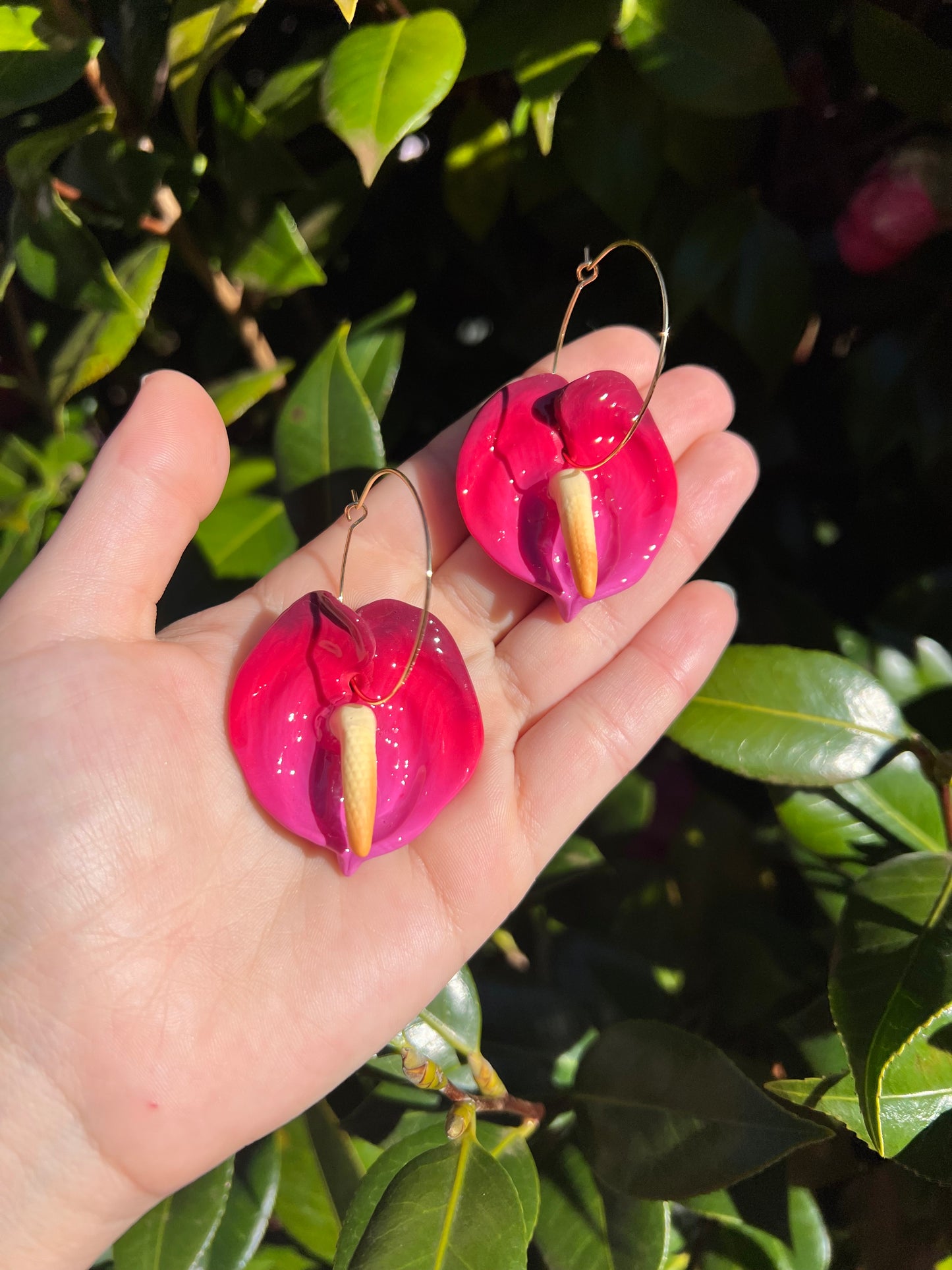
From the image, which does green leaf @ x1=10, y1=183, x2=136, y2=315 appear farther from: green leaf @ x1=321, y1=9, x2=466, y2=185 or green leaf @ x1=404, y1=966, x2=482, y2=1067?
green leaf @ x1=404, y1=966, x2=482, y2=1067

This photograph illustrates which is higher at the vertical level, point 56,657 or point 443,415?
point 56,657

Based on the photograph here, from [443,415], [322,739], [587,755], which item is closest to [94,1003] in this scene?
[322,739]

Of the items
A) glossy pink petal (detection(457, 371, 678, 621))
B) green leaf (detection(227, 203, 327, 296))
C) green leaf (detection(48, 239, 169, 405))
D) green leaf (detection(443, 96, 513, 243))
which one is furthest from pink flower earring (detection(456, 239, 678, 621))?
green leaf (detection(48, 239, 169, 405))

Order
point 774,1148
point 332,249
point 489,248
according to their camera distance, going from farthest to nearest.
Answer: point 489,248 < point 332,249 < point 774,1148

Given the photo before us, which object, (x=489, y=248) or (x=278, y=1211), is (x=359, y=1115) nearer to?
(x=278, y=1211)

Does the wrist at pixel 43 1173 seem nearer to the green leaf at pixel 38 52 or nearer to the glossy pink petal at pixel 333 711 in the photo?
the glossy pink petal at pixel 333 711

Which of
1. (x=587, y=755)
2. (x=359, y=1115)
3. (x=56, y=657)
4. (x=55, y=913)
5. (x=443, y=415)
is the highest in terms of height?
(x=56, y=657)

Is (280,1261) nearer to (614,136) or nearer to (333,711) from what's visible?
(333,711)
